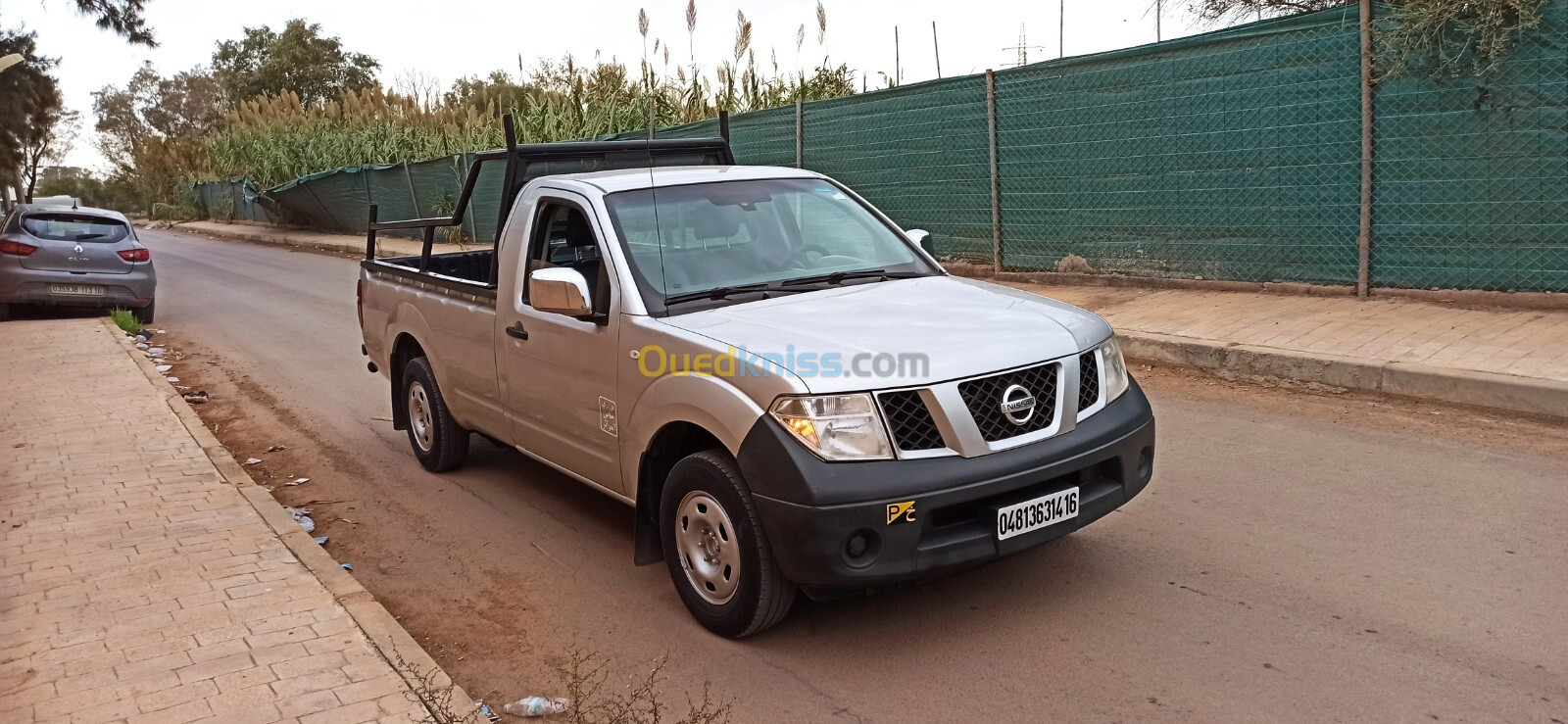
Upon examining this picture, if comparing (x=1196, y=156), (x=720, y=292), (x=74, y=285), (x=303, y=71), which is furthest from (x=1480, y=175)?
(x=303, y=71)

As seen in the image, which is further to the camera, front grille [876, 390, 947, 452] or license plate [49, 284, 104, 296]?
license plate [49, 284, 104, 296]

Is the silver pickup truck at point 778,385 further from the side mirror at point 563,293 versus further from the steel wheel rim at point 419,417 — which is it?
the steel wheel rim at point 419,417

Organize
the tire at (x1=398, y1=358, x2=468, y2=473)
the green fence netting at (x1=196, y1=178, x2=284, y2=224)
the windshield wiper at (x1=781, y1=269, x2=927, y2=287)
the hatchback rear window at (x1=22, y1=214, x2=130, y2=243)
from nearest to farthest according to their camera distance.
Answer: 1. the windshield wiper at (x1=781, y1=269, x2=927, y2=287)
2. the tire at (x1=398, y1=358, x2=468, y2=473)
3. the hatchback rear window at (x1=22, y1=214, x2=130, y2=243)
4. the green fence netting at (x1=196, y1=178, x2=284, y2=224)

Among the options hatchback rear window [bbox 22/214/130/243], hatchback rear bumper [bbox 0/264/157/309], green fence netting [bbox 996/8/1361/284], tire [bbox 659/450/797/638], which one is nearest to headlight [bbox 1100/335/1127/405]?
tire [bbox 659/450/797/638]

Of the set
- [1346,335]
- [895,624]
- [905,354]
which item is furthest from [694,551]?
[1346,335]

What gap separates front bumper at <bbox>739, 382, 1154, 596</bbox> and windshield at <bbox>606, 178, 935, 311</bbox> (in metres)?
1.20

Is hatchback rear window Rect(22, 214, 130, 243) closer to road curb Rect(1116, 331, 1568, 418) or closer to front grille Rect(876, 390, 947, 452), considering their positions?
road curb Rect(1116, 331, 1568, 418)

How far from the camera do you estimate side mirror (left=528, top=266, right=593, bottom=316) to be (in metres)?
4.73

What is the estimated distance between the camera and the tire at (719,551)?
160 inches

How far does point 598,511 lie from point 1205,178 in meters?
6.73

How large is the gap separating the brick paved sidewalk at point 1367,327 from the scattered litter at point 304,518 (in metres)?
6.13

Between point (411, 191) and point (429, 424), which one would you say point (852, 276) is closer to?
point (429, 424)

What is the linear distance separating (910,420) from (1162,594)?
135cm

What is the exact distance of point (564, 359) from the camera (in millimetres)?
5168
